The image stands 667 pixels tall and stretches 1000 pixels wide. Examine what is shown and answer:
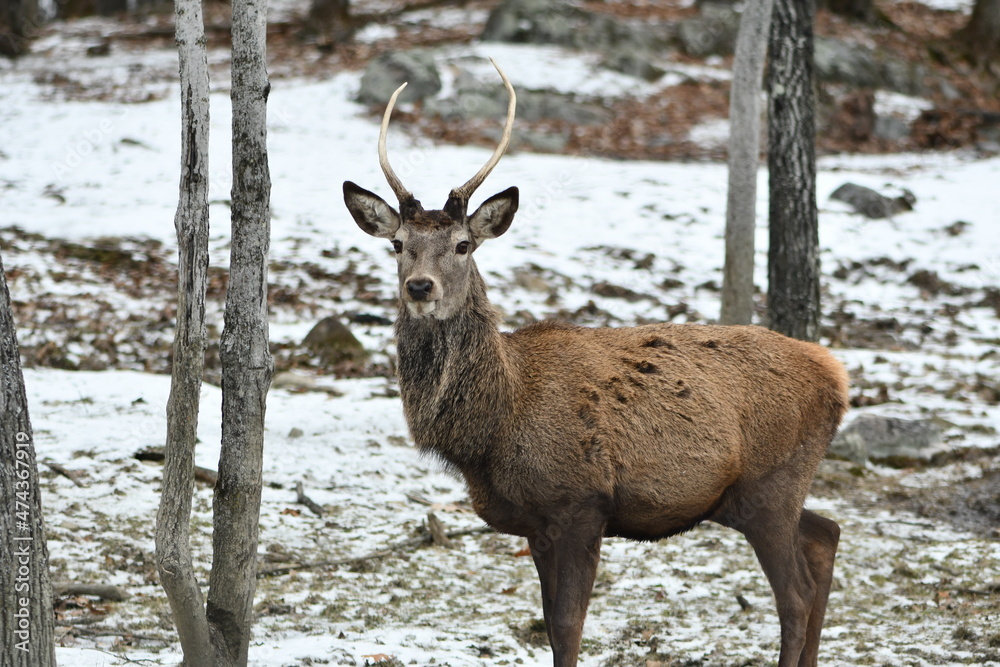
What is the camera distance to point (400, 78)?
19.8 metres

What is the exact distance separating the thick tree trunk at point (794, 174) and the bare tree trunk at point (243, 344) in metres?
6.07

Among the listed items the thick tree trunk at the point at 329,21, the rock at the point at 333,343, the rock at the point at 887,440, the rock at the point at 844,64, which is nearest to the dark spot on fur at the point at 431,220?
the rock at the point at 887,440

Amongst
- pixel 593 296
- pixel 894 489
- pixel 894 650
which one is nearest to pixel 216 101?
pixel 593 296

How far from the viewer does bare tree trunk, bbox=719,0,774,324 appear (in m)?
9.63

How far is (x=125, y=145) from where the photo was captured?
16.9 metres

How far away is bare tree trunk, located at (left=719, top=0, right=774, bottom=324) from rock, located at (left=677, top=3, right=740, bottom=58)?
14198mm

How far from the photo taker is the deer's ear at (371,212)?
18.5 feet

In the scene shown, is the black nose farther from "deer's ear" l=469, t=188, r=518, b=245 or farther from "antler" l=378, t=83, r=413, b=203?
"deer's ear" l=469, t=188, r=518, b=245

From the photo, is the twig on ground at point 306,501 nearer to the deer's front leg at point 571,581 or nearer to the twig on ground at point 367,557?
the twig on ground at point 367,557

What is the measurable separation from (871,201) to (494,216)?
11.4 m

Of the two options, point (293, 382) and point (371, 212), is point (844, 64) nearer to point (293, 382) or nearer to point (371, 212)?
point (293, 382)

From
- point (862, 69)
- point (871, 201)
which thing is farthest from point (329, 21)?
point (871, 201)

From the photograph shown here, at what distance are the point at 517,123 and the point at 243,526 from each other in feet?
50.4

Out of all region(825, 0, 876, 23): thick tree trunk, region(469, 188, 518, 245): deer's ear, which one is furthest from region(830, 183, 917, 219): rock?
region(469, 188, 518, 245): deer's ear
